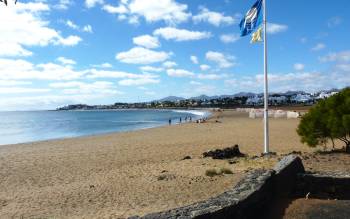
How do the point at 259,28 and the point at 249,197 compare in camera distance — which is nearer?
the point at 249,197

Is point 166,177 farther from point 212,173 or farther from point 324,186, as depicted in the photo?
point 324,186

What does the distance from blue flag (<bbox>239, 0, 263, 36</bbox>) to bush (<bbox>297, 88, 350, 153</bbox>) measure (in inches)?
158

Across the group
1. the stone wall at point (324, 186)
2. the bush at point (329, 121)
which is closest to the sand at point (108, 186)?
the stone wall at point (324, 186)

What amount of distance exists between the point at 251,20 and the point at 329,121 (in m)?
4.77

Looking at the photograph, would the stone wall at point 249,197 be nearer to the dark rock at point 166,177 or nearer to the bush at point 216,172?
the bush at point 216,172

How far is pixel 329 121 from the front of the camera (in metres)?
16.6

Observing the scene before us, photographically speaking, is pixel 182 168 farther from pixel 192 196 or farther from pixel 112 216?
pixel 112 216

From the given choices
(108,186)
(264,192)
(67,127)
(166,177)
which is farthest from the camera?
(67,127)

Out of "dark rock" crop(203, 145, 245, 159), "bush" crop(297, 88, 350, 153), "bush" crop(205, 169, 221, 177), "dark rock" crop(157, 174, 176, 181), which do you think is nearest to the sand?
"dark rock" crop(157, 174, 176, 181)

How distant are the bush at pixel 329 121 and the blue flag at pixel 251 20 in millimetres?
4006

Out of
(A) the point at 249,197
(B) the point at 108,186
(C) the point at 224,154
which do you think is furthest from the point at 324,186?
(C) the point at 224,154

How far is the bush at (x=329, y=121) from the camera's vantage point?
1628 cm

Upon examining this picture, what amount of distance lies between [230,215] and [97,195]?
22.2ft

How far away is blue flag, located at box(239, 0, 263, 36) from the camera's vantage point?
16.8 m
